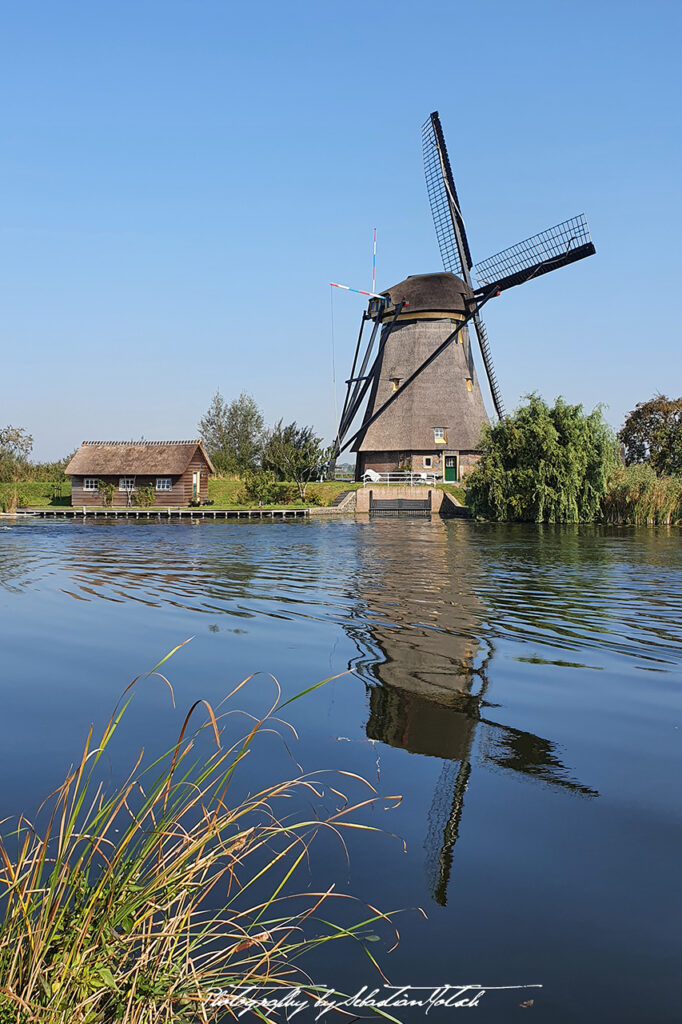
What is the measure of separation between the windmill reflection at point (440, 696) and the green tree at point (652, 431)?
36.0 metres

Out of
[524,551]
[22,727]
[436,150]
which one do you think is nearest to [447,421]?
[436,150]

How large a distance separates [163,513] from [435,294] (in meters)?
17.8

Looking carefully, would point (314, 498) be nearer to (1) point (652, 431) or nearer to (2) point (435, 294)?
(2) point (435, 294)

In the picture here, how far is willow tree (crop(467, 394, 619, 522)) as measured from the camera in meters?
29.2

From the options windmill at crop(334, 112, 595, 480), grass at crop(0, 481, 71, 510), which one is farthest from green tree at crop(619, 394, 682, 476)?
grass at crop(0, 481, 71, 510)

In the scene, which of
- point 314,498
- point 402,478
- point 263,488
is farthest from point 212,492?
point 402,478

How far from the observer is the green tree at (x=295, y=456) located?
42969 millimetres

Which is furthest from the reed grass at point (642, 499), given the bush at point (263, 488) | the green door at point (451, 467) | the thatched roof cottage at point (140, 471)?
the thatched roof cottage at point (140, 471)

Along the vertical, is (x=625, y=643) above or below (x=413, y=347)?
below

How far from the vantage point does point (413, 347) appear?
41750 millimetres

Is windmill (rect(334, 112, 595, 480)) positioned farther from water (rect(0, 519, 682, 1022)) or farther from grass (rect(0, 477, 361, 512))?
water (rect(0, 519, 682, 1022))

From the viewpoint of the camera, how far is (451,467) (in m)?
42.6

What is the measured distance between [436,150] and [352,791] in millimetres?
44304

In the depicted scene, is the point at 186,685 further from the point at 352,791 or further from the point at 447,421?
the point at 447,421
